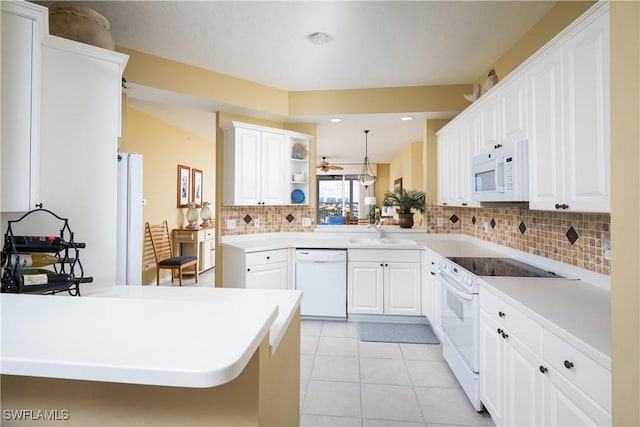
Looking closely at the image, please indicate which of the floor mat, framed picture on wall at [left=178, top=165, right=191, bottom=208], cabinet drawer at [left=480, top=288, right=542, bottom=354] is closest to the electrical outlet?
cabinet drawer at [left=480, top=288, right=542, bottom=354]

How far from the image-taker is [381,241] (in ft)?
12.6

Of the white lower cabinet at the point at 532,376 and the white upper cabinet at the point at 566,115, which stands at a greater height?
the white upper cabinet at the point at 566,115

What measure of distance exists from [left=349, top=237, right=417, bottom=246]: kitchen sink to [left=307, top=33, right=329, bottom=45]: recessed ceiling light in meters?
2.12

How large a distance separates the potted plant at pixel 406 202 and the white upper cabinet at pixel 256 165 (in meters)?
1.28

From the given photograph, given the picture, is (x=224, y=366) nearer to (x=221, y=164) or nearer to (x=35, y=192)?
(x=35, y=192)

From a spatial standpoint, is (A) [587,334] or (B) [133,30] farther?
(B) [133,30]

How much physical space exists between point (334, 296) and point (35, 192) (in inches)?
110

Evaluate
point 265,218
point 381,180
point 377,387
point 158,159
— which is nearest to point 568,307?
point 377,387

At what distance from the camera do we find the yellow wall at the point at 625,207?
2.00ft

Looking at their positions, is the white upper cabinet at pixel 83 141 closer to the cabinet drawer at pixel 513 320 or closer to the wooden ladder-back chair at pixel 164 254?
the cabinet drawer at pixel 513 320

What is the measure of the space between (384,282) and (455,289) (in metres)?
1.26

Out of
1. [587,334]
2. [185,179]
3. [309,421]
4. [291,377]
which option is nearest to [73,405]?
[291,377]

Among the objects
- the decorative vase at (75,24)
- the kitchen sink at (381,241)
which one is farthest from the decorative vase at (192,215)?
the decorative vase at (75,24)

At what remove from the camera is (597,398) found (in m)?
1.01
